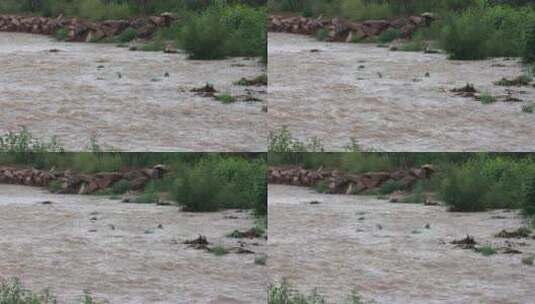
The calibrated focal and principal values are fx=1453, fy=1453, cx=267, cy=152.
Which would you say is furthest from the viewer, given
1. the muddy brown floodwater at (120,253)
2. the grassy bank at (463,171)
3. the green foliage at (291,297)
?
the grassy bank at (463,171)

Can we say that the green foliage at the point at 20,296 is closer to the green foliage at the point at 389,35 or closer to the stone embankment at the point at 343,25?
the stone embankment at the point at 343,25

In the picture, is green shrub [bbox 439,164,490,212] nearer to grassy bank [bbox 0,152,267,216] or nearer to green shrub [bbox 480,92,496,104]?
green shrub [bbox 480,92,496,104]

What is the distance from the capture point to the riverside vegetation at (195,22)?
35.5 ft

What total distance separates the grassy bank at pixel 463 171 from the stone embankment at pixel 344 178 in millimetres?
50

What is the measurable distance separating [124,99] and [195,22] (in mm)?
828

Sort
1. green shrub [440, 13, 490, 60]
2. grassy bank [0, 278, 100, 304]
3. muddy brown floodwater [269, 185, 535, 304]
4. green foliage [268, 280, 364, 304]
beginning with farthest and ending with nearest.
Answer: green shrub [440, 13, 490, 60], muddy brown floodwater [269, 185, 535, 304], green foliage [268, 280, 364, 304], grassy bank [0, 278, 100, 304]

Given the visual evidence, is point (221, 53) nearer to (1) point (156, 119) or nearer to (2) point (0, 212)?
(1) point (156, 119)

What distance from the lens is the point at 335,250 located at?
998 cm

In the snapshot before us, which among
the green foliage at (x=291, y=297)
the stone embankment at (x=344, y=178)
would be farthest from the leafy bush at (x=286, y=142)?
the green foliage at (x=291, y=297)

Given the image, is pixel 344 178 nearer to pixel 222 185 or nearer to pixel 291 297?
pixel 222 185

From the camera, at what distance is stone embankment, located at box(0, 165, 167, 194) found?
11.2 metres

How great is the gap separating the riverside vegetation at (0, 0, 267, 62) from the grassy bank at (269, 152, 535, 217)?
3.60 ft

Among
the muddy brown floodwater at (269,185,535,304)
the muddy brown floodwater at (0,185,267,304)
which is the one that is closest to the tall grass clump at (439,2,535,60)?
the muddy brown floodwater at (269,185,535,304)

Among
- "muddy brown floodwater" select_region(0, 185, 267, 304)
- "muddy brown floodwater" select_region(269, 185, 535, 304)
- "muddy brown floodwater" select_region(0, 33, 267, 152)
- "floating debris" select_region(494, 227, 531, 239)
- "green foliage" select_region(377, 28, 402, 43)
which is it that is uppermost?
"green foliage" select_region(377, 28, 402, 43)
